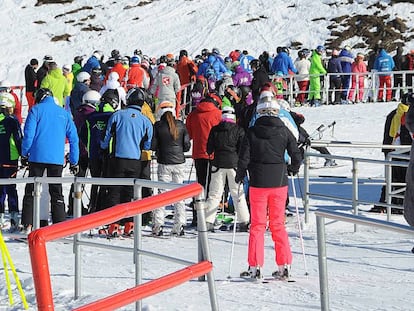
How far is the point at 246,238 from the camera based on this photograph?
1169cm

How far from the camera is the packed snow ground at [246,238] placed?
8383 mm

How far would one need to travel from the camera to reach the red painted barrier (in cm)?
436

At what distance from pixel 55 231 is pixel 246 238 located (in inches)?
286

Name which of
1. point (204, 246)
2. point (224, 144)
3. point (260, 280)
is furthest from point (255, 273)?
point (204, 246)

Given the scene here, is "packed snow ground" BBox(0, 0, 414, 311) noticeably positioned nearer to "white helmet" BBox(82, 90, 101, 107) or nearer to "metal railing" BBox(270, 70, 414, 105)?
"metal railing" BBox(270, 70, 414, 105)

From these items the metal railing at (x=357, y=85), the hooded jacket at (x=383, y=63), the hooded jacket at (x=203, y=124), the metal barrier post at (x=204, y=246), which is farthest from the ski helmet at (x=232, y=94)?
the hooded jacket at (x=383, y=63)

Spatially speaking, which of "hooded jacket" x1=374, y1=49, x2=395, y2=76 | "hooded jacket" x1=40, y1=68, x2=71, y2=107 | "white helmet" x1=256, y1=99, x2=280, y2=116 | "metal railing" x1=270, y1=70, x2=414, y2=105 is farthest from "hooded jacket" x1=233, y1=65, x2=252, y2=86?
"white helmet" x1=256, y1=99, x2=280, y2=116

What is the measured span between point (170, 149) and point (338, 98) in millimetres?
14688

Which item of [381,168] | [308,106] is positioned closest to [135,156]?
[381,168]

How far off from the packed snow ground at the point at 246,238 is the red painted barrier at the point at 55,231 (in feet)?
4.75

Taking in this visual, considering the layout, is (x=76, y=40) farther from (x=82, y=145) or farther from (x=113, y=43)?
(x=82, y=145)

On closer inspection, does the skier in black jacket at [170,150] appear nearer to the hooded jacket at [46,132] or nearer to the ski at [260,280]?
the hooded jacket at [46,132]

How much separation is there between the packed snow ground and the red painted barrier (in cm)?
145

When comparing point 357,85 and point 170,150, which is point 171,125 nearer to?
point 170,150
